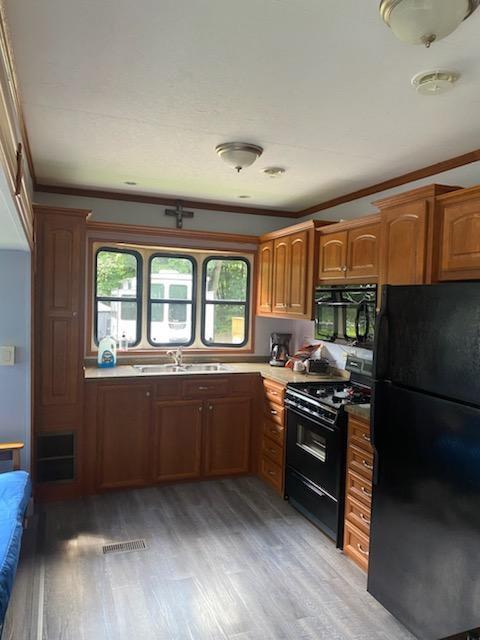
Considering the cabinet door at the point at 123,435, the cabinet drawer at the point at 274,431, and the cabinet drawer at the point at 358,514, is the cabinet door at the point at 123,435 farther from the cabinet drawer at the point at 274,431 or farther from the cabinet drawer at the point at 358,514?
the cabinet drawer at the point at 358,514

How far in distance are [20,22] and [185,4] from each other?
23.7 inches

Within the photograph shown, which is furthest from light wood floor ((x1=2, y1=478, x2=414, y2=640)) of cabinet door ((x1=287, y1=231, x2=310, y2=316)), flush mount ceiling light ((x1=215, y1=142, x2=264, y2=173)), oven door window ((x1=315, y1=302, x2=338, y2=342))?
flush mount ceiling light ((x1=215, y1=142, x2=264, y2=173))

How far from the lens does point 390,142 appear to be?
8.97 feet

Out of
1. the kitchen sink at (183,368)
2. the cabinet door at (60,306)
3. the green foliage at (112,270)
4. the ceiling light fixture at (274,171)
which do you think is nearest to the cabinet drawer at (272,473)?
the kitchen sink at (183,368)

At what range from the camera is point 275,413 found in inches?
158

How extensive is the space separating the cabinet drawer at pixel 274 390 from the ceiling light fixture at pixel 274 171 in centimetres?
167

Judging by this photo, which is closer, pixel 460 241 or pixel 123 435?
pixel 460 241

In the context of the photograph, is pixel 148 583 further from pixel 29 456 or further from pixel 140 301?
pixel 140 301

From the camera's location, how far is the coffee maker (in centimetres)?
478

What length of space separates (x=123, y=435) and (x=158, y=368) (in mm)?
745

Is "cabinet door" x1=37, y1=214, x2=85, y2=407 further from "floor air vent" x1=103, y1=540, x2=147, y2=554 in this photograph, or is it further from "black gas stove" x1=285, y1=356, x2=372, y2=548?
"black gas stove" x1=285, y1=356, x2=372, y2=548

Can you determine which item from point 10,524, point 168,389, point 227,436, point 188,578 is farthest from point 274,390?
point 10,524

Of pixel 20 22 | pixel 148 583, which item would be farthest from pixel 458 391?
pixel 20 22

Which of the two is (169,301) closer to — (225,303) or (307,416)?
(225,303)
